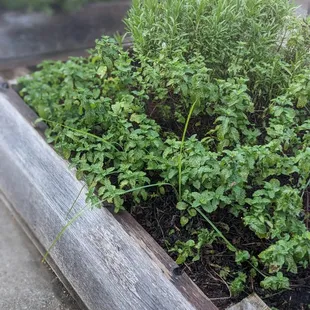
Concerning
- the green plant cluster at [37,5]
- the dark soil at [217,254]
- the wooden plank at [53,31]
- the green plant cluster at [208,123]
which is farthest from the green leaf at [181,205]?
the green plant cluster at [37,5]

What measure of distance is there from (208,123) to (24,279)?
1172 millimetres

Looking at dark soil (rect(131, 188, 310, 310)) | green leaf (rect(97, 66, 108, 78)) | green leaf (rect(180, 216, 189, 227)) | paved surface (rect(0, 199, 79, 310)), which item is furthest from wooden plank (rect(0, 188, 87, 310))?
green leaf (rect(97, 66, 108, 78))

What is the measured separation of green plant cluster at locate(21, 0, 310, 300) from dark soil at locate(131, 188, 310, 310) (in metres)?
0.03

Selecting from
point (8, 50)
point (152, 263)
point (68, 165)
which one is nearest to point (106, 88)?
point (68, 165)

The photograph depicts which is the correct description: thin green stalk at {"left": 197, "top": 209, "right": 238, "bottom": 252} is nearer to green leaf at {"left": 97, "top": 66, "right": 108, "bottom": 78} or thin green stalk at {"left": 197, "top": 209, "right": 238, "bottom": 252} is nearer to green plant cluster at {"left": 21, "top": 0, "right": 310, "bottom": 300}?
green plant cluster at {"left": 21, "top": 0, "right": 310, "bottom": 300}

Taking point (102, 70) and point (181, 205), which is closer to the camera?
point (181, 205)

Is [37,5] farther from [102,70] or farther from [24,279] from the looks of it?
[24,279]

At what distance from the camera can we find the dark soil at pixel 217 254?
1961 millimetres

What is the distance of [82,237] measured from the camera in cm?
223

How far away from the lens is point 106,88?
2.56 m

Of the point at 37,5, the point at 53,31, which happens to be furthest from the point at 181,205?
the point at 37,5

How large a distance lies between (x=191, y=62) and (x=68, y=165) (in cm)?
74

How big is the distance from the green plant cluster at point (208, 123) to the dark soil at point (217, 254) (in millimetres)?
26

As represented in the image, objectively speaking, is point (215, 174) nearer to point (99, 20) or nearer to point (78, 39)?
point (78, 39)
